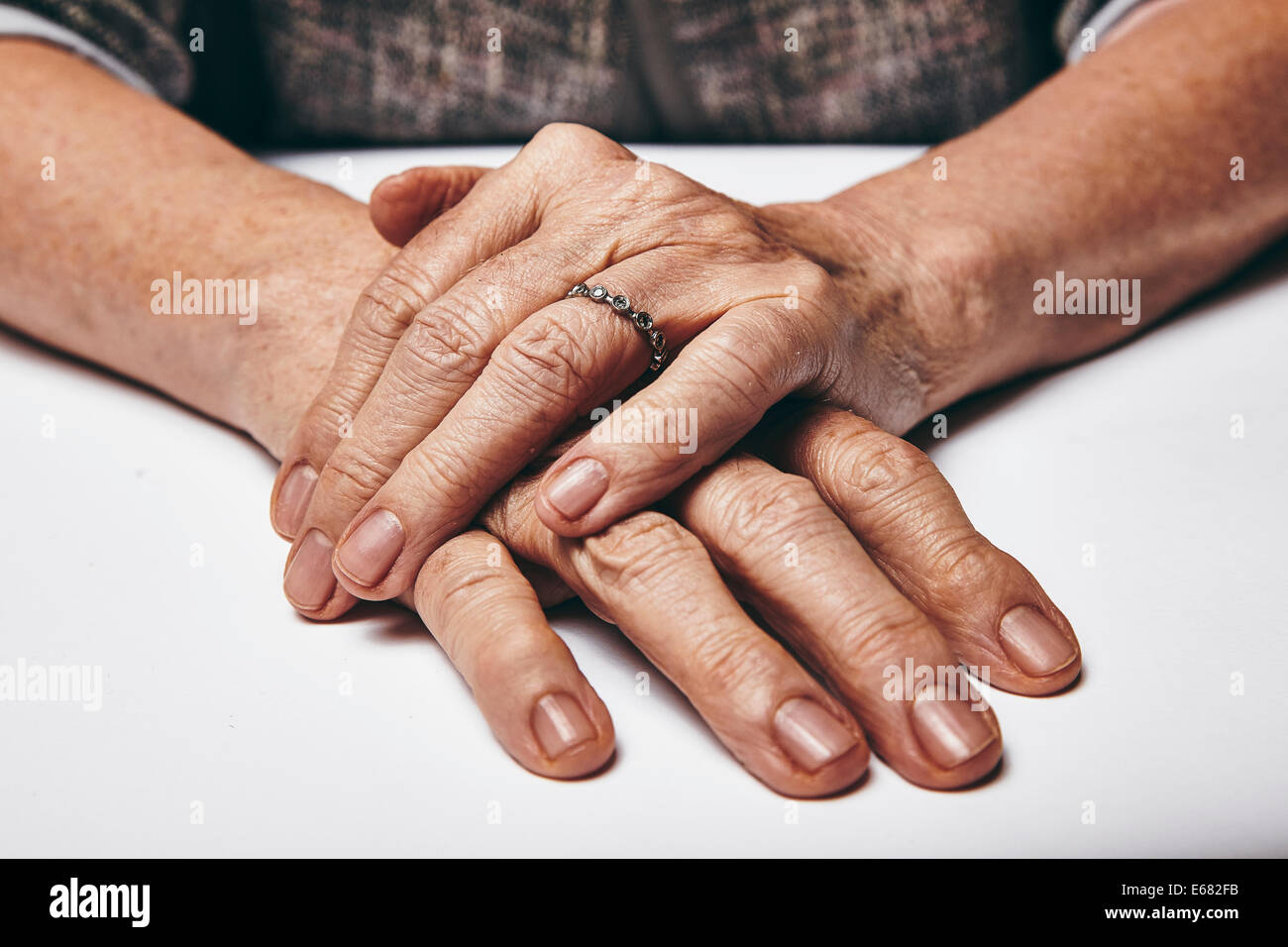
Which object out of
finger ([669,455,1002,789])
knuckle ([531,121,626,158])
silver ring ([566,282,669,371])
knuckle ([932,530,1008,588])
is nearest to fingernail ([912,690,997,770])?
finger ([669,455,1002,789])

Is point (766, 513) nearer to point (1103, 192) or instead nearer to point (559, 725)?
point (559, 725)

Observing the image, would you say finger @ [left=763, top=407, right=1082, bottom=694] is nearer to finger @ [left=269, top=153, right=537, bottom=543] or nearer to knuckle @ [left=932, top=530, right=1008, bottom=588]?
knuckle @ [left=932, top=530, right=1008, bottom=588]

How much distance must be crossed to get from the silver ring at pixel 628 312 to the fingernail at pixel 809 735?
1.00ft

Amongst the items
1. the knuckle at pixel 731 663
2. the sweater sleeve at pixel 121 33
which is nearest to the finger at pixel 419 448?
the knuckle at pixel 731 663

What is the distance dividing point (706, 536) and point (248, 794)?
0.34 meters

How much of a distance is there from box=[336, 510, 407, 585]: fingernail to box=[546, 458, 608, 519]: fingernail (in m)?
0.13

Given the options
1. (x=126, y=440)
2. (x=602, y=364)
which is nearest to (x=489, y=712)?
(x=602, y=364)

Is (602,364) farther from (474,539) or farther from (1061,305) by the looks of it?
(1061,305)

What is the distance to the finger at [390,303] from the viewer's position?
868 millimetres

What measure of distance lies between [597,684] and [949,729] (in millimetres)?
239

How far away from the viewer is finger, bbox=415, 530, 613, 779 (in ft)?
2.15

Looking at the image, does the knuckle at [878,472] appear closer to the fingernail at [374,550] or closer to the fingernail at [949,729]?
the fingernail at [949,729]

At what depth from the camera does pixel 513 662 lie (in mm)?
680

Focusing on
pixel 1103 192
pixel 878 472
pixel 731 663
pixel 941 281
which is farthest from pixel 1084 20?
pixel 731 663
